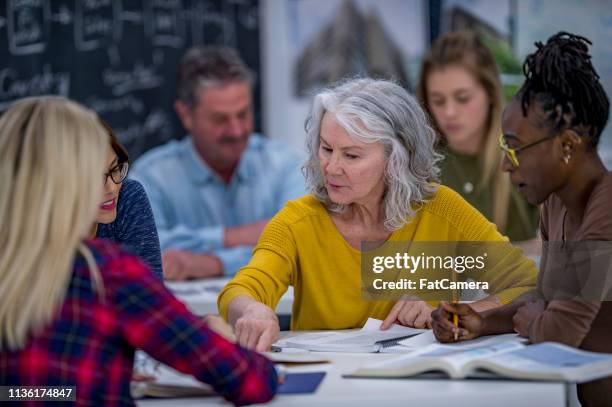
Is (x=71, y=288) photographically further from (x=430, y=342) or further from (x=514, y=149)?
(x=514, y=149)

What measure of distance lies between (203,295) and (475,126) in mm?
1524

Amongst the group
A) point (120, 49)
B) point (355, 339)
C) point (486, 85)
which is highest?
point (120, 49)

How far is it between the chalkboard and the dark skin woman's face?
10.4ft

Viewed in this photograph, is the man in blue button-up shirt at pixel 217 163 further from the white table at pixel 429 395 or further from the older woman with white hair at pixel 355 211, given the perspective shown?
the white table at pixel 429 395

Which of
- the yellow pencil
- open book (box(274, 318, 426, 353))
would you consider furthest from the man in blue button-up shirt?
open book (box(274, 318, 426, 353))

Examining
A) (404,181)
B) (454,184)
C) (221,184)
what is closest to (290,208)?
(404,181)

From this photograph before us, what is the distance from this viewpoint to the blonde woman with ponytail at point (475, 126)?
163 inches

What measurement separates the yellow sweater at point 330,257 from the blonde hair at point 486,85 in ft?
4.73

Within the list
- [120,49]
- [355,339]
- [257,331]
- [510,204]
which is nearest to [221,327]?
[257,331]

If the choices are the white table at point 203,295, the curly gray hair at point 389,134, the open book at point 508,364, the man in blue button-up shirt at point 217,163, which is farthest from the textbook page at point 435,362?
the man in blue button-up shirt at point 217,163

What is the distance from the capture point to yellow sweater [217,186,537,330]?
259 cm

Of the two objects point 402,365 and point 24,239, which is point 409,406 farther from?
point 24,239

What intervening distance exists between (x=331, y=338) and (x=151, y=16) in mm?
3500

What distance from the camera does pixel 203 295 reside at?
338cm
